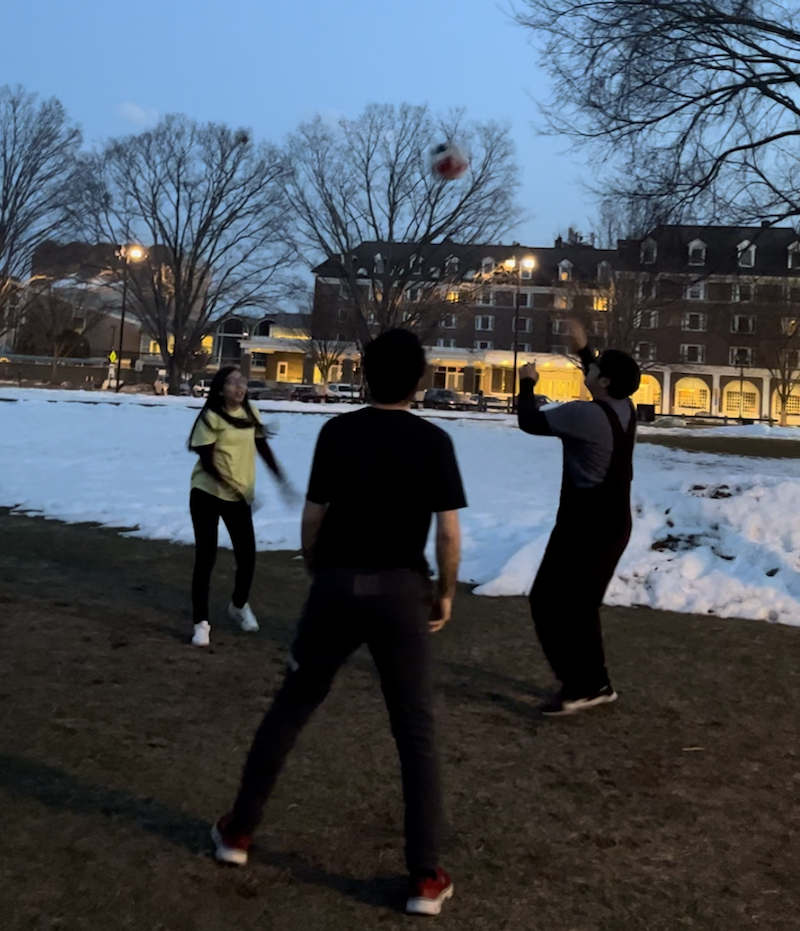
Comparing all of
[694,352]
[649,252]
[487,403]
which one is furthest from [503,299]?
[649,252]

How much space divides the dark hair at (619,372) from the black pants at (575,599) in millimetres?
711

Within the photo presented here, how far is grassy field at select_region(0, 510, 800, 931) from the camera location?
2.91 metres

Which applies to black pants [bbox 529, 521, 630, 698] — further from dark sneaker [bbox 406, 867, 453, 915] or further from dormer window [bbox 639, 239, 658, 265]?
dormer window [bbox 639, 239, 658, 265]

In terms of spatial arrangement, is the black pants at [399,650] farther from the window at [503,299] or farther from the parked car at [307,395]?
the window at [503,299]

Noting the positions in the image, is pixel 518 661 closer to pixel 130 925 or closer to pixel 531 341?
pixel 130 925

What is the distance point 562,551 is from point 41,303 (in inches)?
3053

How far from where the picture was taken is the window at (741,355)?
58875mm

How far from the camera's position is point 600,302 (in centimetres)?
4728

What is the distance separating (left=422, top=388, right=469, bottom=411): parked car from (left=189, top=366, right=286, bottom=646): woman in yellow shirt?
4638cm

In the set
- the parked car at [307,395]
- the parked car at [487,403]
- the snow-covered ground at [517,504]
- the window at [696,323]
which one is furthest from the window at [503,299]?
the snow-covered ground at [517,504]

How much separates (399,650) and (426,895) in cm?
77

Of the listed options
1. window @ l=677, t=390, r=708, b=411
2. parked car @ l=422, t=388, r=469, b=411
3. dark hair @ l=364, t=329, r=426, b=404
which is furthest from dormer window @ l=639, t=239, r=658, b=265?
window @ l=677, t=390, r=708, b=411

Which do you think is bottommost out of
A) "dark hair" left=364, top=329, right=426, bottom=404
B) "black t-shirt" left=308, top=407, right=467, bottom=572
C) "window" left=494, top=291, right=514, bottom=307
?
"black t-shirt" left=308, top=407, right=467, bottom=572

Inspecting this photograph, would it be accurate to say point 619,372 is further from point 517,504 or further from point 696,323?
point 696,323
